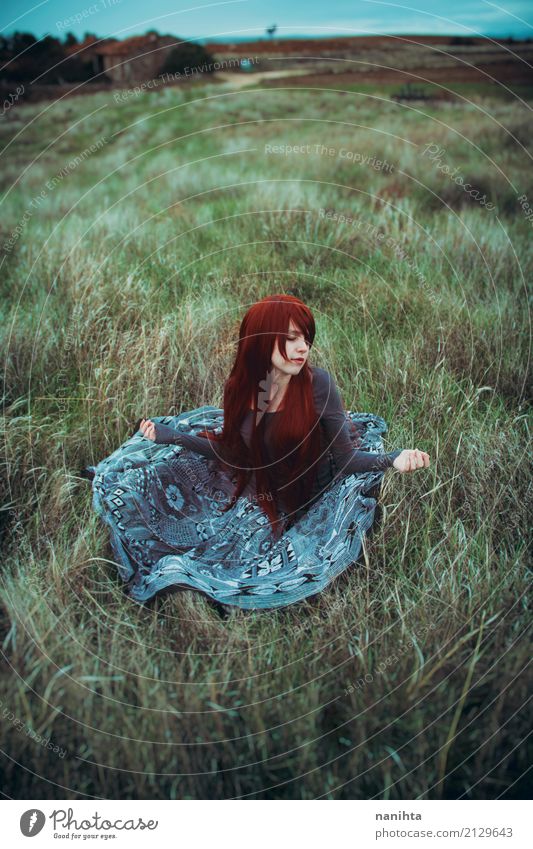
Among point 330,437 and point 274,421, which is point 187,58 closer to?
point 274,421

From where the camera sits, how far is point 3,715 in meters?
2.24

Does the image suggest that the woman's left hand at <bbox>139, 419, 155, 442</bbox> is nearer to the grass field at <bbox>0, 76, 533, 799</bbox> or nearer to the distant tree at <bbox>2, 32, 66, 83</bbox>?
the grass field at <bbox>0, 76, 533, 799</bbox>

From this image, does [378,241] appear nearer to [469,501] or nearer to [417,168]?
[417,168]

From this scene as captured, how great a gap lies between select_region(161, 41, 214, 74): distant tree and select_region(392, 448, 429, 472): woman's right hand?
11.9 ft

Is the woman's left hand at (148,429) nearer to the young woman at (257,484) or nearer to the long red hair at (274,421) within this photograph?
the young woman at (257,484)

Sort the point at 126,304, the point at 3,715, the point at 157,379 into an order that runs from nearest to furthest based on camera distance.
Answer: the point at 3,715, the point at 157,379, the point at 126,304

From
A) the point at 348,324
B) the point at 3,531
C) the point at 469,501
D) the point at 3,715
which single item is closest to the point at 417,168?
the point at 348,324

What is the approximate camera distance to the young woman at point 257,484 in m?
2.40

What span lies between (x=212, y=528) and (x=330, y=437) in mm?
593

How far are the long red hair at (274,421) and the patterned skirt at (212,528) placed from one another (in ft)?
0.27

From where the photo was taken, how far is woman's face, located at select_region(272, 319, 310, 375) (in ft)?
7.88

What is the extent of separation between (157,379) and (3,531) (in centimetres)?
96

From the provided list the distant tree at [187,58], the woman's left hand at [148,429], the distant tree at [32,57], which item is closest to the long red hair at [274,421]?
the woman's left hand at [148,429]

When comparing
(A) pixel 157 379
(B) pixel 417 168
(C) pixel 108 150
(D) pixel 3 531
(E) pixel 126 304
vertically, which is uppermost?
(C) pixel 108 150
